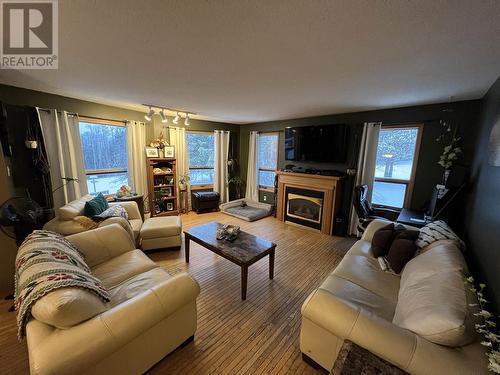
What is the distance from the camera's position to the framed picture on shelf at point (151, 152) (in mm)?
4047

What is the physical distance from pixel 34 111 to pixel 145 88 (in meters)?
1.85

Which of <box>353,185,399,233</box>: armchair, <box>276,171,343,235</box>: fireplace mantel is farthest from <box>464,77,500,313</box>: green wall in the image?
<box>276,171,343,235</box>: fireplace mantel

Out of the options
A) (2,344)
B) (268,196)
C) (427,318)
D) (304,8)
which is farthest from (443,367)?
(268,196)

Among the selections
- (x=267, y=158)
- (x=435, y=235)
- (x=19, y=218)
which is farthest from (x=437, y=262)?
(x=267, y=158)

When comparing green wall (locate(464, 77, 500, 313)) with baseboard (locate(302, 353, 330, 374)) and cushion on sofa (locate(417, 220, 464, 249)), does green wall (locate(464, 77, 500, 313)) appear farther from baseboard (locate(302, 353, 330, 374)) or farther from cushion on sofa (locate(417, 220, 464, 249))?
baseboard (locate(302, 353, 330, 374))

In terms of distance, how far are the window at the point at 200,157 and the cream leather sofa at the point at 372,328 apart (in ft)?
13.8

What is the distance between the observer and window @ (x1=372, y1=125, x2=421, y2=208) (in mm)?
3172

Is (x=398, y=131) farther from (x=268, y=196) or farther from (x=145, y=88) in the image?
(x=145, y=88)

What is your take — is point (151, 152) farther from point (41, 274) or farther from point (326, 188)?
point (326, 188)

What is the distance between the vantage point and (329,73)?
1862 millimetres

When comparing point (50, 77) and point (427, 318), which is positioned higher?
point (50, 77)

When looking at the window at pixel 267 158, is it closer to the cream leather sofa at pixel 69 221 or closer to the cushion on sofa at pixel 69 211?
the cream leather sofa at pixel 69 221

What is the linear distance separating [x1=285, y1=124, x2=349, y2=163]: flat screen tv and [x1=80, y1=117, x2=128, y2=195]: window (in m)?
3.44

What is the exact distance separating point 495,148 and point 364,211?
168 centimetres
